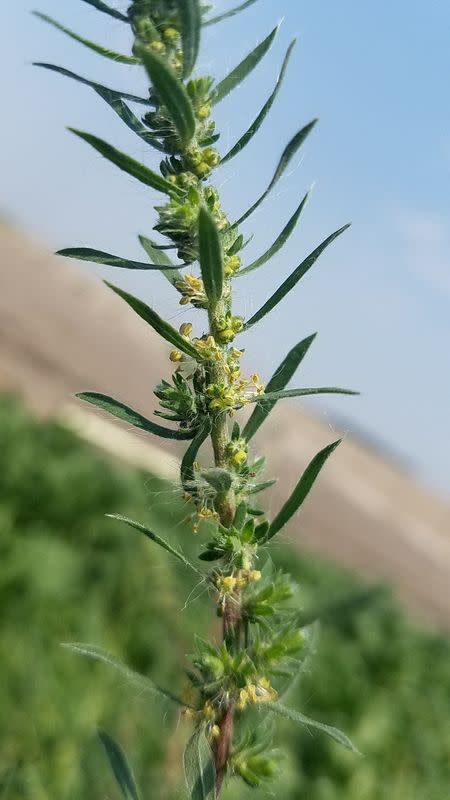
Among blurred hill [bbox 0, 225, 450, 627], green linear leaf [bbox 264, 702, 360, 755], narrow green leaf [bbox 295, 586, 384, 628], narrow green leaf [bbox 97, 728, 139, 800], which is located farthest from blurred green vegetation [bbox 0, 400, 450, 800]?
blurred hill [bbox 0, 225, 450, 627]

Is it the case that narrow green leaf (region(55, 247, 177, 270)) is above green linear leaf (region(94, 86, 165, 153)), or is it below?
below

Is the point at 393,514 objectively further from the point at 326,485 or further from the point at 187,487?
the point at 187,487

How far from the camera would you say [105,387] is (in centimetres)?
823

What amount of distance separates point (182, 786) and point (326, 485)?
8267mm

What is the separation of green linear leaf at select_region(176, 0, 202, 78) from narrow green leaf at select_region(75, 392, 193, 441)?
19 centimetres

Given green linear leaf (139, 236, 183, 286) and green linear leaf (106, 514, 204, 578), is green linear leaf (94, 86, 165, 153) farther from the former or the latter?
green linear leaf (106, 514, 204, 578)

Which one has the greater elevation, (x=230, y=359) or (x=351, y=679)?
(x=230, y=359)

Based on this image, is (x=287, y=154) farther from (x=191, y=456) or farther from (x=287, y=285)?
(x=191, y=456)

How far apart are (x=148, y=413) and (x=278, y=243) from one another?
22.0ft

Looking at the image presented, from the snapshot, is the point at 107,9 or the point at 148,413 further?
the point at 148,413

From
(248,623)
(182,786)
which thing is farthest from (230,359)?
(182,786)

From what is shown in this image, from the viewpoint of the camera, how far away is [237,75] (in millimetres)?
532

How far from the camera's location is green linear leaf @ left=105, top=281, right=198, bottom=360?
47cm

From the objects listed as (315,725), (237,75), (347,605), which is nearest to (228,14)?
(237,75)
